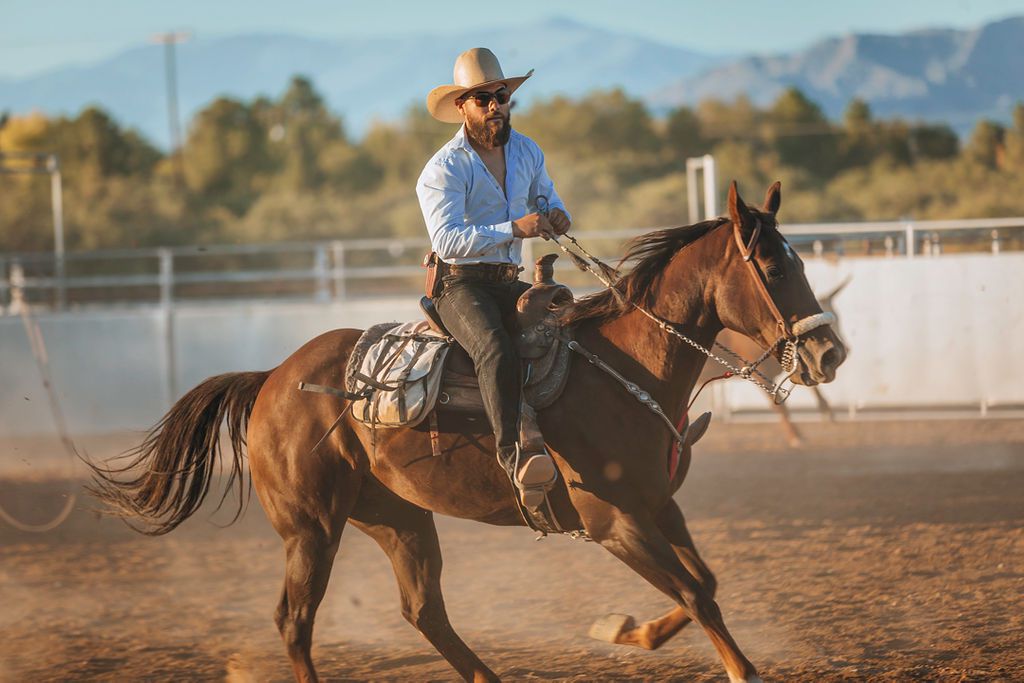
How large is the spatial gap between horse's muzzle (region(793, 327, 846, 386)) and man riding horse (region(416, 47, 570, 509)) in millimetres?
970

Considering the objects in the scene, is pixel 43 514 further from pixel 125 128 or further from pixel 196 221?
pixel 125 128

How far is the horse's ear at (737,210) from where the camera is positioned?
13.8 feet

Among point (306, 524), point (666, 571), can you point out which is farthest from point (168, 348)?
point (666, 571)

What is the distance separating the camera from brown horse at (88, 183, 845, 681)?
14.2 ft

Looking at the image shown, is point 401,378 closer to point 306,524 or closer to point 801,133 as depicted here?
point 306,524

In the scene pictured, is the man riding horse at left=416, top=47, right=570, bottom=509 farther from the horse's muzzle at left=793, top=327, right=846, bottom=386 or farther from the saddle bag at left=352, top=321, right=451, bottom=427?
the horse's muzzle at left=793, top=327, right=846, bottom=386

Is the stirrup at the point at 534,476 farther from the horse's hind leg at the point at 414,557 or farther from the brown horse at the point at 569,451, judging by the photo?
the horse's hind leg at the point at 414,557

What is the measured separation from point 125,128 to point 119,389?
47.8m

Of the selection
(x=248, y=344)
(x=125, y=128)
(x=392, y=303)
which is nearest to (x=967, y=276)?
(x=392, y=303)

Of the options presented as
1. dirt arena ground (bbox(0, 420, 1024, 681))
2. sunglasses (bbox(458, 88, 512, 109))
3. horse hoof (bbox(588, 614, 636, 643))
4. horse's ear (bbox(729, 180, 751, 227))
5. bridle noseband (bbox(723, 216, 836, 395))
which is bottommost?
dirt arena ground (bbox(0, 420, 1024, 681))

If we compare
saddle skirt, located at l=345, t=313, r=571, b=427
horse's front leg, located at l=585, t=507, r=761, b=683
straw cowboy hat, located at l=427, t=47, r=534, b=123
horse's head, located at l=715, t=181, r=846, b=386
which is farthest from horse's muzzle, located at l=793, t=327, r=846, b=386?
straw cowboy hat, located at l=427, t=47, r=534, b=123

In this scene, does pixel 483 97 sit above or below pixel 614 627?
above

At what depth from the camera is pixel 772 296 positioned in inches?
169

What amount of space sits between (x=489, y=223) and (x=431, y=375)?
0.65m
